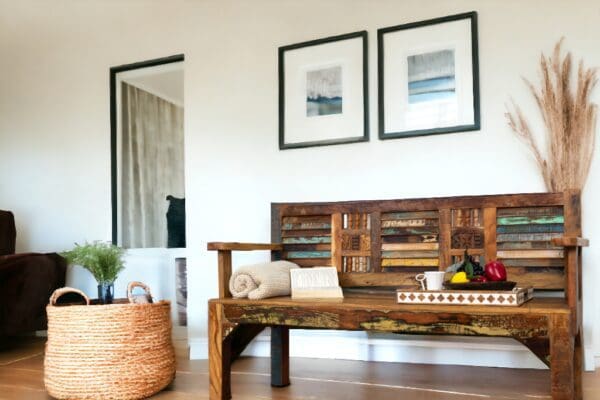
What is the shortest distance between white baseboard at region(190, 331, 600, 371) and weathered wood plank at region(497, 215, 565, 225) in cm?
61

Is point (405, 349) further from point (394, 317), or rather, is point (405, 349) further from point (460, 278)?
point (394, 317)

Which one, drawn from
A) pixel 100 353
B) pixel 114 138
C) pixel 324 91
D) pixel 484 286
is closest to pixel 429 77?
pixel 324 91

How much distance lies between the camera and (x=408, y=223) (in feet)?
8.03

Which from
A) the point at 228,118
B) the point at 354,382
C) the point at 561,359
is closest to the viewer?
the point at 561,359

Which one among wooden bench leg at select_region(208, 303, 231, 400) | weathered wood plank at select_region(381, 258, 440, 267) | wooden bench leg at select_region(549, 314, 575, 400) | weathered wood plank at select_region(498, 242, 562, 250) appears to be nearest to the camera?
wooden bench leg at select_region(549, 314, 575, 400)

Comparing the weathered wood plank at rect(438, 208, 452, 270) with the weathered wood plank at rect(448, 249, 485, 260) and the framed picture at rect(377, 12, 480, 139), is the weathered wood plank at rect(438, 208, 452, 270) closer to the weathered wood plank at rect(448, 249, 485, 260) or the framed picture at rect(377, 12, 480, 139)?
the weathered wood plank at rect(448, 249, 485, 260)

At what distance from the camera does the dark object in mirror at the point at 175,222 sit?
3.57 metres

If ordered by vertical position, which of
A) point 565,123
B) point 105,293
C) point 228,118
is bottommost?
point 105,293

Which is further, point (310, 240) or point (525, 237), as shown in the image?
point (310, 240)

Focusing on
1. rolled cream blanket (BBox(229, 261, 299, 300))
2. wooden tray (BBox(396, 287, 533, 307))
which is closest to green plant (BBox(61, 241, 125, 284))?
rolled cream blanket (BBox(229, 261, 299, 300))

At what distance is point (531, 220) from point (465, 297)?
2.07 feet

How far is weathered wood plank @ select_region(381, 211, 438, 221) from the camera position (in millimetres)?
2428

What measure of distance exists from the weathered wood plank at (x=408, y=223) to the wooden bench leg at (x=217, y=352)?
816mm

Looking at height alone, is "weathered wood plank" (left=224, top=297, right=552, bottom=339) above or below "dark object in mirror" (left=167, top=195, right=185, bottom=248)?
below
